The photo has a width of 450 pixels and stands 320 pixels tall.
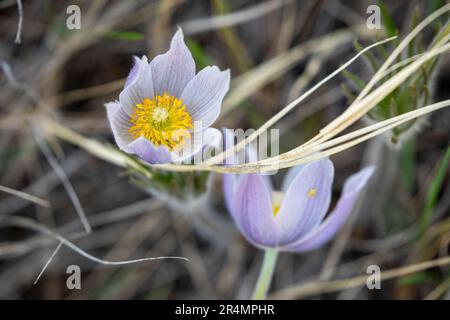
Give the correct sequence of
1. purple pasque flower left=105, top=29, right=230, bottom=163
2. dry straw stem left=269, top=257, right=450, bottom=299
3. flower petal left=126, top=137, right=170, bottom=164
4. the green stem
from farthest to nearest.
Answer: dry straw stem left=269, top=257, right=450, bottom=299
the green stem
purple pasque flower left=105, top=29, right=230, bottom=163
flower petal left=126, top=137, right=170, bottom=164

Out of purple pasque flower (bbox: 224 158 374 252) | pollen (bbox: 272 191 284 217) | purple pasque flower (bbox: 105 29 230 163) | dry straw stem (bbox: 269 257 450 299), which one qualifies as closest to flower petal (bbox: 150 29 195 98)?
purple pasque flower (bbox: 105 29 230 163)

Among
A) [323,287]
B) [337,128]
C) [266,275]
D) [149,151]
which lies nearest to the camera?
[149,151]

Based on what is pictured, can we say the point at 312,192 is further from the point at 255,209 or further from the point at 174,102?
the point at 174,102

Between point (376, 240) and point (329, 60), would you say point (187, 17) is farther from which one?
point (376, 240)

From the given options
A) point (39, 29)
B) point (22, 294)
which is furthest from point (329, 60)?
point (22, 294)

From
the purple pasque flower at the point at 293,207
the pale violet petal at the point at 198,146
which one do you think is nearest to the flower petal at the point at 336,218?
the purple pasque flower at the point at 293,207

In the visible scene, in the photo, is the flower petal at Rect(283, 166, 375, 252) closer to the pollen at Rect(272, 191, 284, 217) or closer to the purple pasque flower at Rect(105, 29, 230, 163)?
the pollen at Rect(272, 191, 284, 217)

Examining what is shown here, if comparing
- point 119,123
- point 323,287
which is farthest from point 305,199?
point 323,287
